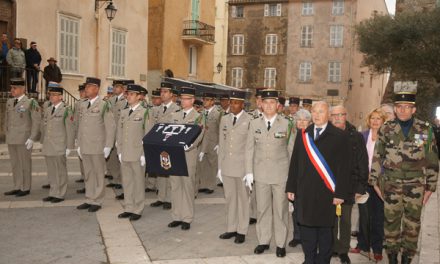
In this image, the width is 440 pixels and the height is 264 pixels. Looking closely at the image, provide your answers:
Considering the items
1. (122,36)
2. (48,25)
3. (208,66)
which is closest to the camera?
(48,25)

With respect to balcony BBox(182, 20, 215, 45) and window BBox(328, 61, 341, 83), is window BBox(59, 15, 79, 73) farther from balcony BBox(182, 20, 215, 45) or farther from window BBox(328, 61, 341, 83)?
window BBox(328, 61, 341, 83)

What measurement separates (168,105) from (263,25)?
33.2 metres

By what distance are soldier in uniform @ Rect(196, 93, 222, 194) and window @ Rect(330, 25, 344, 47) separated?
29438 mm

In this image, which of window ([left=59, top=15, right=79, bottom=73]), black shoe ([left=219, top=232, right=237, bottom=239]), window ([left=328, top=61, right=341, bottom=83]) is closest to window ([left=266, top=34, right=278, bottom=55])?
window ([left=328, top=61, right=341, bottom=83])

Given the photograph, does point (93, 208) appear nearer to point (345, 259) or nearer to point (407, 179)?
point (345, 259)

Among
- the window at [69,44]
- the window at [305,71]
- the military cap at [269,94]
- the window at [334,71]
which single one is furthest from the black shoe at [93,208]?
the window at [305,71]

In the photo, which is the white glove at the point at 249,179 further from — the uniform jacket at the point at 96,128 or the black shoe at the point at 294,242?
the uniform jacket at the point at 96,128

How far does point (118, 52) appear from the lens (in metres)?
21.8

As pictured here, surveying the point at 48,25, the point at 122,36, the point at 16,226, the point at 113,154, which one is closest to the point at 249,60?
the point at 122,36

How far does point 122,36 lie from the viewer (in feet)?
72.2

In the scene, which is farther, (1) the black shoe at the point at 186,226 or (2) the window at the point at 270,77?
(2) the window at the point at 270,77

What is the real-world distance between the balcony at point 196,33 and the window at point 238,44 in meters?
12.1

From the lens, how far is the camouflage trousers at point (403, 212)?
5.32 m

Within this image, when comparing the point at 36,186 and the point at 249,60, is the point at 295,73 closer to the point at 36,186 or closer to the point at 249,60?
the point at 249,60
